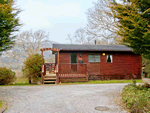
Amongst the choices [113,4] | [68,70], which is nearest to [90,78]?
[68,70]

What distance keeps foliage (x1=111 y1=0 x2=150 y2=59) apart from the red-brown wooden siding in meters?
8.98

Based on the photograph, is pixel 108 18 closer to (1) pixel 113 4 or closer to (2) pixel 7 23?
(1) pixel 113 4

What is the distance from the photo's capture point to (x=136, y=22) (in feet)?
21.2

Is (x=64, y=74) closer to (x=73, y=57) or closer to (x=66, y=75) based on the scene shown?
(x=66, y=75)

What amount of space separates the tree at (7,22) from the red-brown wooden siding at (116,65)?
7858mm

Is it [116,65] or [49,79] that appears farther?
[116,65]

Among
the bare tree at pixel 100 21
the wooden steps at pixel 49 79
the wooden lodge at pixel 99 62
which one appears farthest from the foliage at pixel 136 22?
the bare tree at pixel 100 21

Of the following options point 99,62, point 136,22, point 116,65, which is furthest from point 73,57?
point 136,22

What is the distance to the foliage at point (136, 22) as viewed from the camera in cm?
652

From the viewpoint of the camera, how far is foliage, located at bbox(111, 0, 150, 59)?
652 cm

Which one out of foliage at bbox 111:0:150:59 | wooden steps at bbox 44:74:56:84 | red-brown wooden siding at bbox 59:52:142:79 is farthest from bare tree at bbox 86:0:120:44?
foliage at bbox 111:0:150:59

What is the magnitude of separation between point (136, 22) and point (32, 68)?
9.39m

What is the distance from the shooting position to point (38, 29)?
120ft

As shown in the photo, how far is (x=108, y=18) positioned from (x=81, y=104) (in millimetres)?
18923
